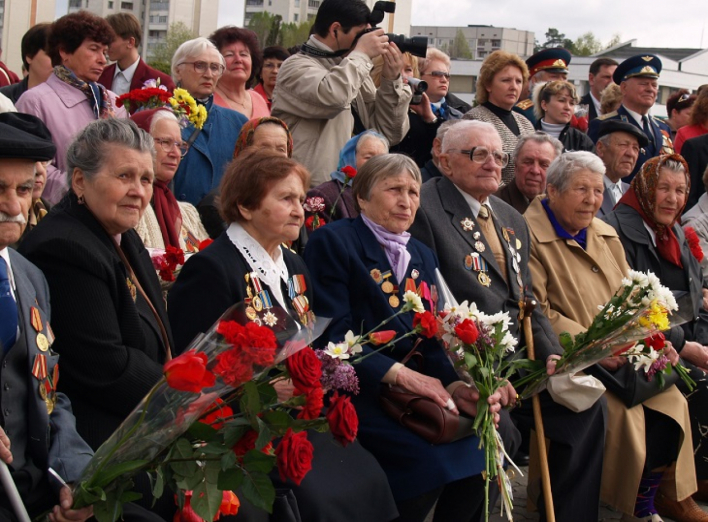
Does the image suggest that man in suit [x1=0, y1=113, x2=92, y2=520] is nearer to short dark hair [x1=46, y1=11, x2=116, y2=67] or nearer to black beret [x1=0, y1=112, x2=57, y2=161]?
black beret [x1=0, y1=112, x2=57, y2=161]

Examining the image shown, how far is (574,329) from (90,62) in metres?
3.31

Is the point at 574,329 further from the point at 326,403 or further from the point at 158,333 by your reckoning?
the point at 158,333

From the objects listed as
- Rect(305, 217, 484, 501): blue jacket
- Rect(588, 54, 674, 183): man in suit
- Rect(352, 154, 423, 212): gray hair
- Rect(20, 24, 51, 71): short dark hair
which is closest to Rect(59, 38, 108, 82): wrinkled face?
Rect(20, 24, 51, 71): short dark hair

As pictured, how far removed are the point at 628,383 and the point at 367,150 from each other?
2.13 m

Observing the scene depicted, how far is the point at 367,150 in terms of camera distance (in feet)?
19.4

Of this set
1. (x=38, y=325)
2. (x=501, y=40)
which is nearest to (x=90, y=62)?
(x=38, y=325)

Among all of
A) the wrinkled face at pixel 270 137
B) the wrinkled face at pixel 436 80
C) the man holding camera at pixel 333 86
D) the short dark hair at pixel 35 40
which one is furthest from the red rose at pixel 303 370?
the wrinkled face at pixel 436 80

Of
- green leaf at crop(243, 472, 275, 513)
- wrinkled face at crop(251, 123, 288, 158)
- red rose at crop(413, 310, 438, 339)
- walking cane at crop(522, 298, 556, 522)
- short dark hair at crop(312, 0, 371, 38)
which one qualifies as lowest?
walking cane at crop(522, 298, 556, 522)

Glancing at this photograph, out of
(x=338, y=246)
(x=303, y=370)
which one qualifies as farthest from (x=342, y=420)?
(x=338, y=246)

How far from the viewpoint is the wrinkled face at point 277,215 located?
418 cm

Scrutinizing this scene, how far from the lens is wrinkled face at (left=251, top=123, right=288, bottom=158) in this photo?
555 cm

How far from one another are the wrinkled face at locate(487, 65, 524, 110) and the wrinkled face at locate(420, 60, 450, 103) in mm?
611

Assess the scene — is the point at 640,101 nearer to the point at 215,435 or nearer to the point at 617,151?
the point at 617,151

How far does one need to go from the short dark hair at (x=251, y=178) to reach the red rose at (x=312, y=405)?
1.47m
